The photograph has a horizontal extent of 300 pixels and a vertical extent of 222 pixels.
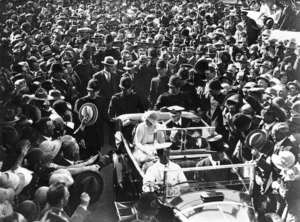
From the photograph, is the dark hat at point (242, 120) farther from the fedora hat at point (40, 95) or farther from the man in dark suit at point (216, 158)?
the fedora hat at point (40, 95)

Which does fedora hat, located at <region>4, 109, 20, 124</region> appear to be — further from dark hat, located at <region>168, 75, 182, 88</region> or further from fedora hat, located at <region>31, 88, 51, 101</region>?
dark hat, located at <region>168, 75, 182, 88</region>

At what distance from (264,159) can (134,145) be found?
208cm

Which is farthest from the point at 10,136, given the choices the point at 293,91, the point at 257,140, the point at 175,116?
the point at 293,91

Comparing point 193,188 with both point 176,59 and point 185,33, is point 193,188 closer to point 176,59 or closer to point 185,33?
point 176,59

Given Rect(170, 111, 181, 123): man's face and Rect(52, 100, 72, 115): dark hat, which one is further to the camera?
Rect(170, 111, 181, 123): man's face

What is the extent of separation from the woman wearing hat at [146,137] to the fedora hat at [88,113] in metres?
0.75

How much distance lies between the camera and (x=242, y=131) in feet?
24.2

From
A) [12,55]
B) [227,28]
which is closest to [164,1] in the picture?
[227,28]

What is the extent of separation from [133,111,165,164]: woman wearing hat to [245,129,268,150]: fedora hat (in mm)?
1446

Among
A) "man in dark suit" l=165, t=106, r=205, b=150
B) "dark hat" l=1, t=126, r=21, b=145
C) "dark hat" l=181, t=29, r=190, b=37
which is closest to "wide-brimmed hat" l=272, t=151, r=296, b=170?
"man in dark suit" l=165, t=106, r=205, b=150

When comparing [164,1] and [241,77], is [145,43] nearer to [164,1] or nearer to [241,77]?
[241,77]

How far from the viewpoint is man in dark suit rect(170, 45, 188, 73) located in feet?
36.9

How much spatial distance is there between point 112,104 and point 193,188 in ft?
11.0

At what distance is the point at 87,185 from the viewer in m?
4.94
